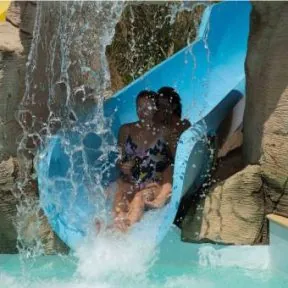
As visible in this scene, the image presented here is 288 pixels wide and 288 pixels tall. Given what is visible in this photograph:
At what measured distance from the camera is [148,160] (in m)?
4.38

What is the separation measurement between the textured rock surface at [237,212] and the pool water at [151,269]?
0.09 meters

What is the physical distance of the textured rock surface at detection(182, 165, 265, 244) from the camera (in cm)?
371

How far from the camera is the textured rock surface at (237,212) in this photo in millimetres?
3707

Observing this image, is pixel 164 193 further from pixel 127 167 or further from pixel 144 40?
pixel 144 40

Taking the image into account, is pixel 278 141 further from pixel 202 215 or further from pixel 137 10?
pixel 137 10

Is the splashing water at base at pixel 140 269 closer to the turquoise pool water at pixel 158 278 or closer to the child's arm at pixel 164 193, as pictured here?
the turquoise pool water at pixel 158 278

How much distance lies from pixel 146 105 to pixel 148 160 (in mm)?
363

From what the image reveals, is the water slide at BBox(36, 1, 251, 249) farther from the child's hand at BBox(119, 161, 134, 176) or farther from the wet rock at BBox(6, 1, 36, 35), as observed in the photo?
the wet rock at BBox(6, 1, 36, 35)

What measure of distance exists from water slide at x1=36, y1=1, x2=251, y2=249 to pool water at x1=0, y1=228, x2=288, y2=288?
0.52 feet

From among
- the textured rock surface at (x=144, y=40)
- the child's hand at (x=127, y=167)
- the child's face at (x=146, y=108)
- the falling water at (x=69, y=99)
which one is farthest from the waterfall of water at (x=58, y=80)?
the textured rock surface at (x=144, y=40)

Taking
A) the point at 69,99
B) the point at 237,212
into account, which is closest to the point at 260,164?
the point at 237,212

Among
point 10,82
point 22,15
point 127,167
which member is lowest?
point 127,167

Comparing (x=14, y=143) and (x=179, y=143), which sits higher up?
(x=179, y=143)

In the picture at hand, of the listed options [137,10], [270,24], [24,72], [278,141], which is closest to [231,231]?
[278,141]
